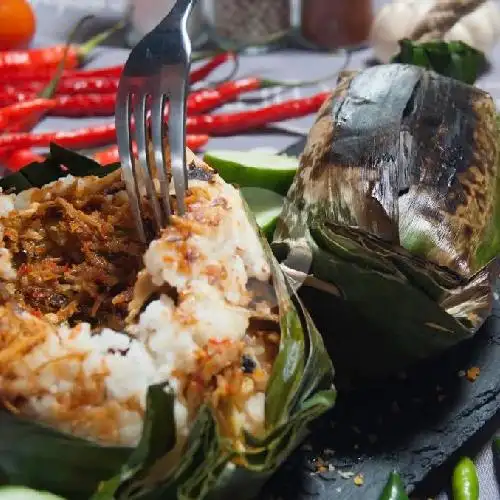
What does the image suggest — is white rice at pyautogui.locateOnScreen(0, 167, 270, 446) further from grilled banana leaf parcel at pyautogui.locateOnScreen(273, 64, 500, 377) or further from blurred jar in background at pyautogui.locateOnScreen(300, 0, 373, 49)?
blurred jar in background at pyautogui.locateOnScreen(300, 0, 373, 49)

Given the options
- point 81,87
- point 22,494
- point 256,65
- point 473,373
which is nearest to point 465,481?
point 473,373

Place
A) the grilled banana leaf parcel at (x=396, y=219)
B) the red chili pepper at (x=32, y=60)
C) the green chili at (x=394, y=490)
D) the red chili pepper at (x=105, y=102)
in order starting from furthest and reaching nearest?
the red chili pepper at (x=32, y=60) < the red chili pepper at (x=105, y=102) < the grilled banana leaf parcel at (x=396, y=219) < the green chili at (x=394, y=490)

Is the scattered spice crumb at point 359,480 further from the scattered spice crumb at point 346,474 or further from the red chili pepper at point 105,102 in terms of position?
the red chili pepper at point 105,102

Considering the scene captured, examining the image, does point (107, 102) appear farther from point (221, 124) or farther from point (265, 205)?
point (265, 205)

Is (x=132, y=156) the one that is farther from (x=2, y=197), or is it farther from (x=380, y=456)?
(x=380, y=456)

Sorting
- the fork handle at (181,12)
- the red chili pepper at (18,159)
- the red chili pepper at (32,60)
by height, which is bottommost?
the red chili pepper at (18,159)

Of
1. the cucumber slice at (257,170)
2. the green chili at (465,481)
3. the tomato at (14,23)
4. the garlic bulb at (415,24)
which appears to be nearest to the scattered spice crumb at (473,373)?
the green chili at (465,481)

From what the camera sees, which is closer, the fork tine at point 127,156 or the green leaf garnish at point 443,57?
the fork tine at point 127,156
